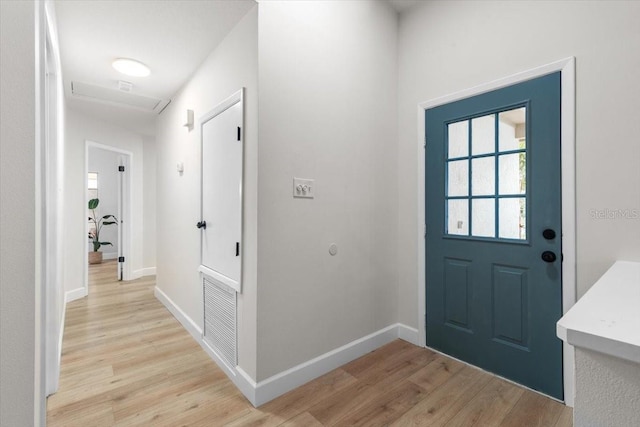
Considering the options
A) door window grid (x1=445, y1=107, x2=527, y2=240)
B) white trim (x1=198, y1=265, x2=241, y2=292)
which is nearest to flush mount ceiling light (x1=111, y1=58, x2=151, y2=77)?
white trim (x1=198, y1=265, x2=241, y2=292)

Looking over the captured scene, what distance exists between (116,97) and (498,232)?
4.17 meters

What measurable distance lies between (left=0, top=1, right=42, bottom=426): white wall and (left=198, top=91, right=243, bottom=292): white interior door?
1046mm

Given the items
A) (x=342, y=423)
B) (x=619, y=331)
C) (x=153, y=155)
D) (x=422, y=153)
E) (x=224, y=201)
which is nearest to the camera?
(x=619, y=331)

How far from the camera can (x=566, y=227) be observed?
170cm

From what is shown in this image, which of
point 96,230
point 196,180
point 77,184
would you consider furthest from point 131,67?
point 96,230

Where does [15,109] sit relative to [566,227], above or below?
above

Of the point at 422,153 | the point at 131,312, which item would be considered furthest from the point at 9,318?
the point at 131,312

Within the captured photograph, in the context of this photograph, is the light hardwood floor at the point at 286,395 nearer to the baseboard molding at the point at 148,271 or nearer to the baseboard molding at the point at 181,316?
the baseboard molding at the point at 181,316

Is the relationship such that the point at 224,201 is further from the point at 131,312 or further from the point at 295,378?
the point at 131,312

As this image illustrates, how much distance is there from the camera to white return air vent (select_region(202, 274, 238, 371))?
6.63 ft

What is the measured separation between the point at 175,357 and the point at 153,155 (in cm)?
392

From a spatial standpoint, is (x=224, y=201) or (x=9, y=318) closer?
(x=9, y=318)

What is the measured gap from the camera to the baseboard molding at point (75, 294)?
372 cm

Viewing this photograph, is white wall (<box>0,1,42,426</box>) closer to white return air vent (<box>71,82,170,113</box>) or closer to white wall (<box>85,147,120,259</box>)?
white return air vent (<box>71,82,170,113</box>)
